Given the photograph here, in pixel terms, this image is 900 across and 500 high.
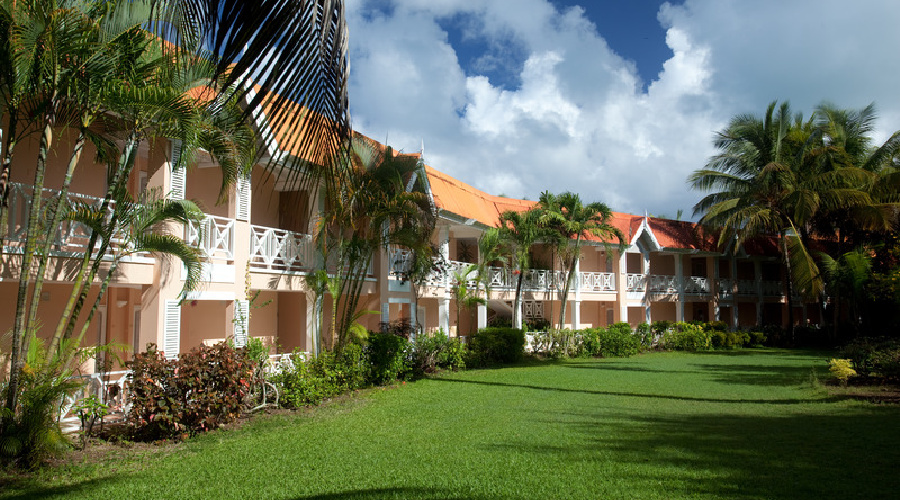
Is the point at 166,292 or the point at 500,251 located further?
the point at 500,251

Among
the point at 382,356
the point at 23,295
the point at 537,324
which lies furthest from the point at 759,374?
the point at 23,295

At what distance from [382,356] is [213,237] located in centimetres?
555

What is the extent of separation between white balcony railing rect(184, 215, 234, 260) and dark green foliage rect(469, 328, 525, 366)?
1020 centimetres

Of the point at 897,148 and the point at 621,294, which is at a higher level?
the point at 897,148

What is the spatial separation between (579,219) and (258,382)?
17054 millimetres

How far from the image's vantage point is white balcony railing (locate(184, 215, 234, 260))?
1234 cm

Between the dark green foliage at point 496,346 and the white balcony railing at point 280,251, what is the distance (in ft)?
25.2

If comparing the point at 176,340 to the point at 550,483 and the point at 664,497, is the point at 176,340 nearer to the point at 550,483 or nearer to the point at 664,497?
the point at 550,483

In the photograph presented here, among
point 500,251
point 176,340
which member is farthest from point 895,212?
point 176,340

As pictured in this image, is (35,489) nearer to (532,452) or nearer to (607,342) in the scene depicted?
(532,452)

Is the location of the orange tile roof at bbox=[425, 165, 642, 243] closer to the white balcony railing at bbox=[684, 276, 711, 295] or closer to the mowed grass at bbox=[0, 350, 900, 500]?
the white balcony railing at bbox=[684, 276, 711, 295]

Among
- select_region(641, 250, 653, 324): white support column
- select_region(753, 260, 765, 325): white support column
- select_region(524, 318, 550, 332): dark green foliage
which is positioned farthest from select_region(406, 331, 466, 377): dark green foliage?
select_region(753, 260, 765, 325): white support column

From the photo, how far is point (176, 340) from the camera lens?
39.0ft

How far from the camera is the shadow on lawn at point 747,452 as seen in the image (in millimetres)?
6992
